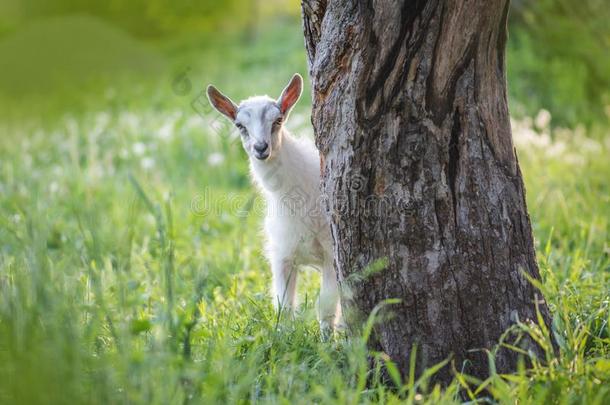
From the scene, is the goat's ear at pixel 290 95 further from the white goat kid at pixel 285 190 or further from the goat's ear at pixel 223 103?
the goat's ear at pixel 223 103

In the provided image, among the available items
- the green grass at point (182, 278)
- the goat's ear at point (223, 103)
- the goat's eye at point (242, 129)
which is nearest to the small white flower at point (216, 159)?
the green grass at point (182, 278)

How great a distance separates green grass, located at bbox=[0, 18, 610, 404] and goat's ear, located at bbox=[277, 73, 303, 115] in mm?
783

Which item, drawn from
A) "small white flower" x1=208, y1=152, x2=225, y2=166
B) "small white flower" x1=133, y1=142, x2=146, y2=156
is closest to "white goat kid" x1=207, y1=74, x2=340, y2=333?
"small white flower" x1=208, y1=152, x2=225, y2=166

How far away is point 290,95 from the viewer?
4.99 m

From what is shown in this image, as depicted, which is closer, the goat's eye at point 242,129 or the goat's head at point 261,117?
the goat's head at point 261,117

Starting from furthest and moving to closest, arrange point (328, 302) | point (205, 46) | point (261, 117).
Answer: point (205, 46)
point (261, 117)
point (328, 302)

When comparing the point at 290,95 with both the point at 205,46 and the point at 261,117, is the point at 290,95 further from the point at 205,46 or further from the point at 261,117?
the point at 205,46

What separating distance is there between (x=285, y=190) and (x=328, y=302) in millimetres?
976

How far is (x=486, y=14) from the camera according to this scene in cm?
327

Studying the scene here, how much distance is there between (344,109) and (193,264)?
2261 millimetres

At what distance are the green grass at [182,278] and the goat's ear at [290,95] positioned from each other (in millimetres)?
783

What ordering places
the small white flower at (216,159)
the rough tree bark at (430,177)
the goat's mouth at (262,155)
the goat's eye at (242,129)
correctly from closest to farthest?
the rough tree bark at (430,177), the goat's mouth at (262,155), the goat's eye at (242,129), the small white flower at (216,159)

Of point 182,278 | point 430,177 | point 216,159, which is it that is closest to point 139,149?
point 216,159

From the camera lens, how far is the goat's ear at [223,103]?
197 inches
